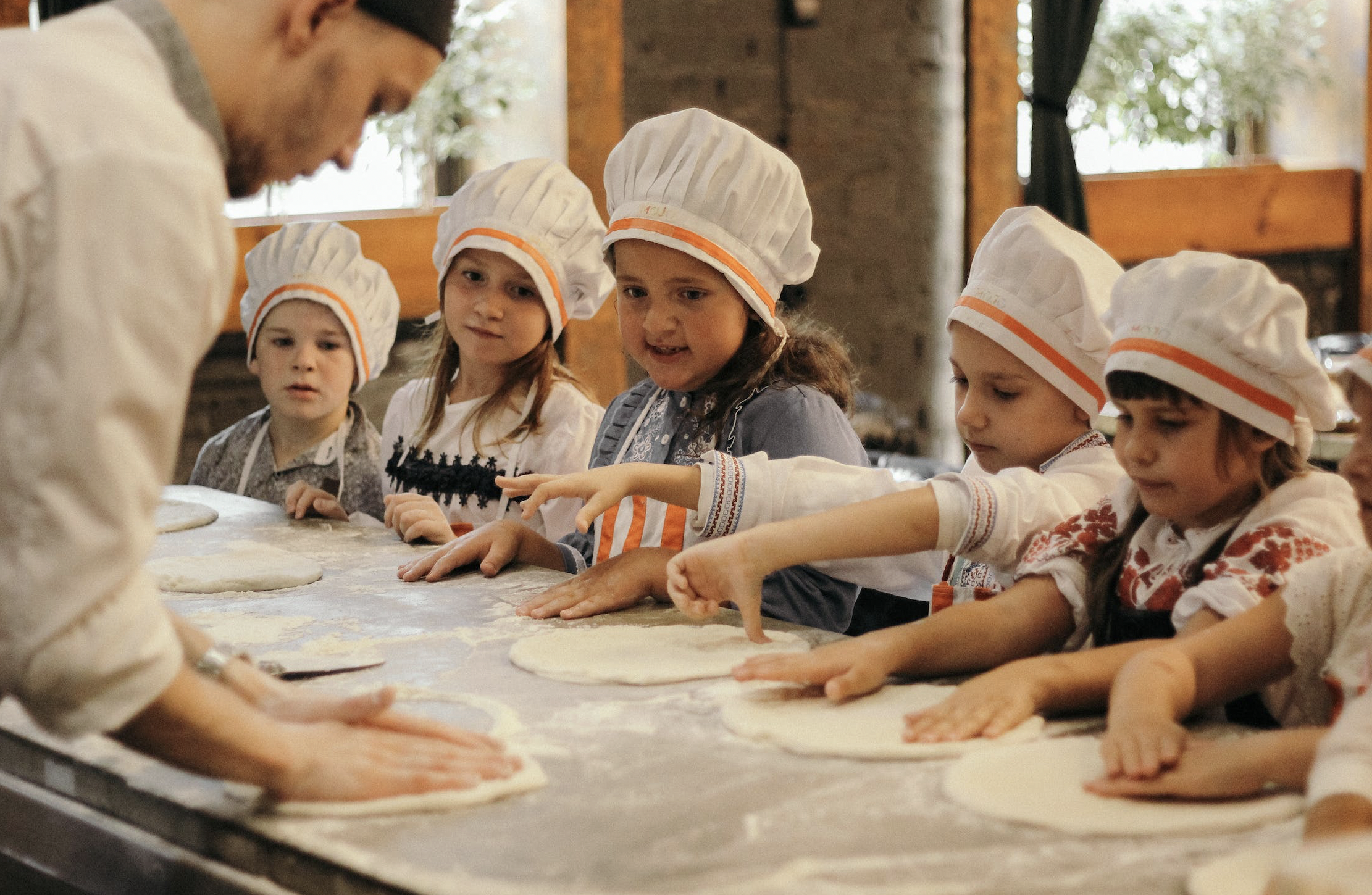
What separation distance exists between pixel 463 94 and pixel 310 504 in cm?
271

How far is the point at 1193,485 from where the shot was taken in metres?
1.47

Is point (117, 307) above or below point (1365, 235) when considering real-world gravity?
above

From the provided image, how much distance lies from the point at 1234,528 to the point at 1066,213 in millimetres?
4110

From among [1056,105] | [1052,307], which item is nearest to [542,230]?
[1052,307]

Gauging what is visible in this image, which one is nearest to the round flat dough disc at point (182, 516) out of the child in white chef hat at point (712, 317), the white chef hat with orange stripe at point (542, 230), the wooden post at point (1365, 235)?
the white chef hat with orange stripe at point (542, 230)

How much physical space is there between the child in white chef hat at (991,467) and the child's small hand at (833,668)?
23 cm

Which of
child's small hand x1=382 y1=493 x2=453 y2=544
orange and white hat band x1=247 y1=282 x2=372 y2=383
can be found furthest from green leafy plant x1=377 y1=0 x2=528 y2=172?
child's small hand x1=382 y1=493 x2=453 y2=544

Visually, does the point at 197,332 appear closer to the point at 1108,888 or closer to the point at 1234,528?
the point at 1108,888

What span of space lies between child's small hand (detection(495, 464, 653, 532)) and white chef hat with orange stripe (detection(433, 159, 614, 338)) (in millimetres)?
1090

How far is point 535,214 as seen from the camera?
2.69 metres

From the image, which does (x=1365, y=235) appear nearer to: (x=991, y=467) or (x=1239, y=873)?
(x=991, y=467)

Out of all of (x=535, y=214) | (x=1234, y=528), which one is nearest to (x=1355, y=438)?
(x=1234, y=528)

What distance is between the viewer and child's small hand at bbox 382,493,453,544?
2371 millimetres

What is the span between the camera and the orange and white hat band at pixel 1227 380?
Answer: 1453 mm
